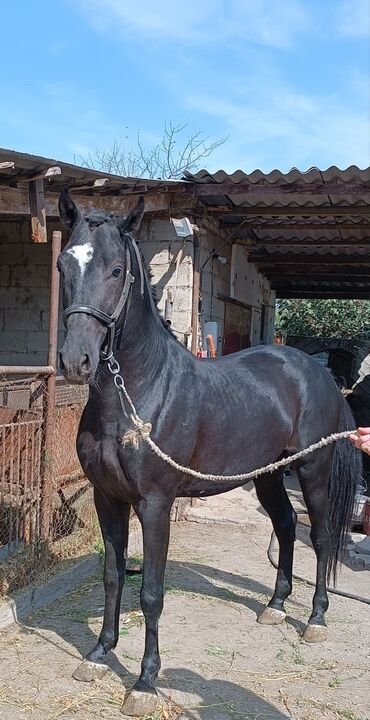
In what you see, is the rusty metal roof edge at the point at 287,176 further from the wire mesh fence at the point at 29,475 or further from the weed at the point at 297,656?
the weed at the point at 297,656

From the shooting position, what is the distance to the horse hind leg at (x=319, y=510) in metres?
4.04

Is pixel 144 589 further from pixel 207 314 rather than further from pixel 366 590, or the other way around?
pixel 207 314

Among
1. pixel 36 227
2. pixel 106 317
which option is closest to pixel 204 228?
pixel 36 227

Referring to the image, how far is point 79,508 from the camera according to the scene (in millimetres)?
5285

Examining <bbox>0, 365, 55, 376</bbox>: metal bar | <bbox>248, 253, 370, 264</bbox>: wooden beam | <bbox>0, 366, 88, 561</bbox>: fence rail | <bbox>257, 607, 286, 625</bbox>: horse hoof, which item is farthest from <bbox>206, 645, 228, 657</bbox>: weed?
<bbox>248, 253, 370, 264</bbox>: wooden beam

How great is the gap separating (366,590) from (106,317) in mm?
3410

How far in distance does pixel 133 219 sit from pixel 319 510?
2.26 metres

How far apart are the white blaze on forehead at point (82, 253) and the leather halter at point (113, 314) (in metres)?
0.17

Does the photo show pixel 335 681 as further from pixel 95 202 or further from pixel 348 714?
pixel 95 202

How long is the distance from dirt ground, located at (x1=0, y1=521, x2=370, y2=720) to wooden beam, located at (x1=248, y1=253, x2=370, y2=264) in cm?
550

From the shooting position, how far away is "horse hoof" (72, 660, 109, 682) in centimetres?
321

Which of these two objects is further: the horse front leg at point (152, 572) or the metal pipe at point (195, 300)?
the metal pipe at point (195, 300)

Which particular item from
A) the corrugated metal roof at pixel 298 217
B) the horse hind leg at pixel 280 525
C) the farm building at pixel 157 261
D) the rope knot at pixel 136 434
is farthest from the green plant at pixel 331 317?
the rope knot at pixel 136 434

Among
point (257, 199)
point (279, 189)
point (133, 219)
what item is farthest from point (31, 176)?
point (257, 199)
